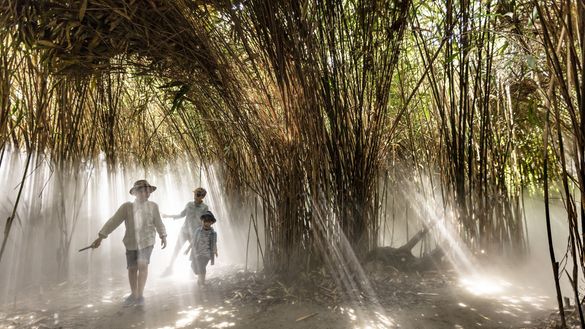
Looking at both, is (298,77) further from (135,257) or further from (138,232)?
(135,257)

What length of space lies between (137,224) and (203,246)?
0.69 metres

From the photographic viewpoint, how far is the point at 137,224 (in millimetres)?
2922

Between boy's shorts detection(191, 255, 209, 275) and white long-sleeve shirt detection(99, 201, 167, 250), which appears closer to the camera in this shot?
white long-sleeve shirt detection(99, 201, 167, 250)

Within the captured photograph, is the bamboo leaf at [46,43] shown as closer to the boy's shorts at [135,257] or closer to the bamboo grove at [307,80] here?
the bamboo grove at [307,80]

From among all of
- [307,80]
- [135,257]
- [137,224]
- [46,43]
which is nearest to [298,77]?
[307,80]

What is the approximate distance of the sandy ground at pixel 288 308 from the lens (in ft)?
6.86

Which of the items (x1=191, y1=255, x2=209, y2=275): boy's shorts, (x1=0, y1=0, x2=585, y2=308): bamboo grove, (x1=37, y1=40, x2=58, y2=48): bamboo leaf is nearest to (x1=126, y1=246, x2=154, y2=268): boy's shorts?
(x1=191, y1=255, x2=209, y2=275): boy's shorts

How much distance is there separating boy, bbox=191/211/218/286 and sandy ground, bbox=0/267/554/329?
0.24 m

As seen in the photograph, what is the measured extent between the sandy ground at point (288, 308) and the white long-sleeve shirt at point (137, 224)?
47 cm

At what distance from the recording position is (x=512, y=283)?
9.04ft

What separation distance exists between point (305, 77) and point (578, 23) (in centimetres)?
134

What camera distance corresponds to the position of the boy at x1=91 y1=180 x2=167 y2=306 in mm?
2799

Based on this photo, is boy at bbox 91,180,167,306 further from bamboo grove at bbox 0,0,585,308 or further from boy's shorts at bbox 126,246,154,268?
Result: bamboo grove at bbox 0,0,585,308

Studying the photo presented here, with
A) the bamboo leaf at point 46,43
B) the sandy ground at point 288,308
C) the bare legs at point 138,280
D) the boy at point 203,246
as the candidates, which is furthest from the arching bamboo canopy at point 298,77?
the bare legs at point 138,280
